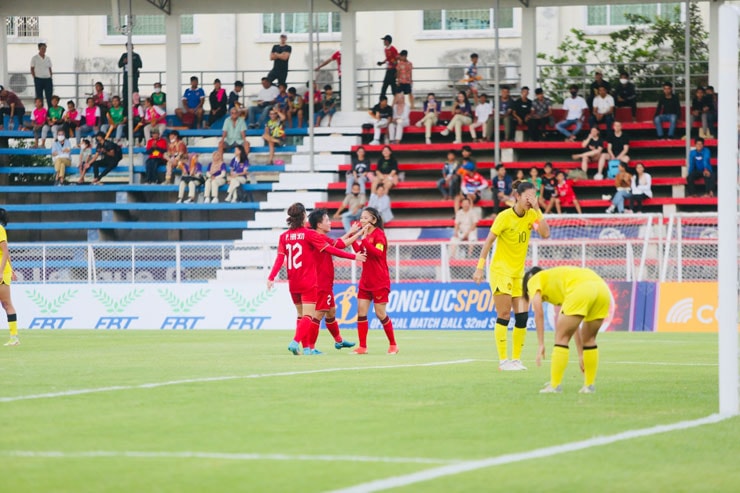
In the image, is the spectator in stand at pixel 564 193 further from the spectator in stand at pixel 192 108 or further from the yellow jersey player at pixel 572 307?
the yellow jersey player at pixel 572 307

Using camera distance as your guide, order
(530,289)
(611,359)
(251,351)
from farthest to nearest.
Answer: (251,351)
(611,359)
(530,289)

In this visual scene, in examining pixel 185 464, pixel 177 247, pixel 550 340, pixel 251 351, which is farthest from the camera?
pixel 177 247

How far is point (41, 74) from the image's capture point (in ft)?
139

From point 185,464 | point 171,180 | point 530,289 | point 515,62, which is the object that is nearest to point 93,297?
point 171,180

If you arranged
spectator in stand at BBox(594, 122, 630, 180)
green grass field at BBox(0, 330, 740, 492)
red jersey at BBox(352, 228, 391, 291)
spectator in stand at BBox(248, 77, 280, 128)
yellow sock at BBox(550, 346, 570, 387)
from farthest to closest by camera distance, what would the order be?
spectator in stand at BBox(248, 77, 280, 128) < spectator in stand at BBox(594, 122, 630, 180) < red jersey at BBox(352, 228, 391, 291) < yellow sock at BBox(550, 346, 570, 387) < green grass field at BBox(0, 330, 740, 492)

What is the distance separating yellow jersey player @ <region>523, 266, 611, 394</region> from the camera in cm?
1248

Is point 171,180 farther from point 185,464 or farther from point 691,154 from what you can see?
point 185,464

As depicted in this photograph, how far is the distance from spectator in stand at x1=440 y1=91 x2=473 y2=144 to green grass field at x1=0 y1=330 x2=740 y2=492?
817 inches

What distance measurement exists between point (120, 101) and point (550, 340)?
63.8ft

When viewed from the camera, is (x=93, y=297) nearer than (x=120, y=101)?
Yes

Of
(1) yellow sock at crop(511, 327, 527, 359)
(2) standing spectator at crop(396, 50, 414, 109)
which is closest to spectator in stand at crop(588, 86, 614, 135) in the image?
(2) standing spectator at crop(396, 50, 414, 109)

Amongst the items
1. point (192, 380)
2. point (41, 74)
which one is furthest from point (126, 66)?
point (192, 380)

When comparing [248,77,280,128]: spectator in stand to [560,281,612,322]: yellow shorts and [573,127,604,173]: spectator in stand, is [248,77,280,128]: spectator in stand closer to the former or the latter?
[573,127,604,173]: spectator in stand

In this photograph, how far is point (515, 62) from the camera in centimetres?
5391
